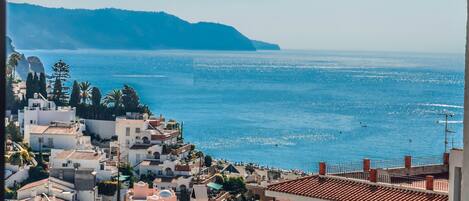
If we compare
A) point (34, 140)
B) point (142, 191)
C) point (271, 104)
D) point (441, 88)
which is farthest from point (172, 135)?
point (441, 88)

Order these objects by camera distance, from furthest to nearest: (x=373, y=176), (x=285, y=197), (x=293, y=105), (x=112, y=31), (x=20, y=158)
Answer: (x=112, y=31), (x=293, y=105), (x=20, y=158), (x=373, y=176), (x=285, y=197)

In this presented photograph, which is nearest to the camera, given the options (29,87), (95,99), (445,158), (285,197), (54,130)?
(285,197)

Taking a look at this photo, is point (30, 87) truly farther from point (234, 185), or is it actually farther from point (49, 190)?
point (49, 190)

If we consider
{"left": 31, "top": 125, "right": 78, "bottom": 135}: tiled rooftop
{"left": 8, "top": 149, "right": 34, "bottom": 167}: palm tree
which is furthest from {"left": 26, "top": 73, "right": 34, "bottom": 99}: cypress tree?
{"left": 8, "top": 149, "right": 34, "bottom": 167}: palm tree

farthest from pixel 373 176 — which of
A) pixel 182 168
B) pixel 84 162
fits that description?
pixel 182 168

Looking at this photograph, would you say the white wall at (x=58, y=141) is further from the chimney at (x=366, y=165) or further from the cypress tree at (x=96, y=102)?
the chimney at (x=366, y=165)

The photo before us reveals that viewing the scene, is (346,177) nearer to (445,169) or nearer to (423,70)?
(445,169)

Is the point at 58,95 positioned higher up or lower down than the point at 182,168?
higher up
